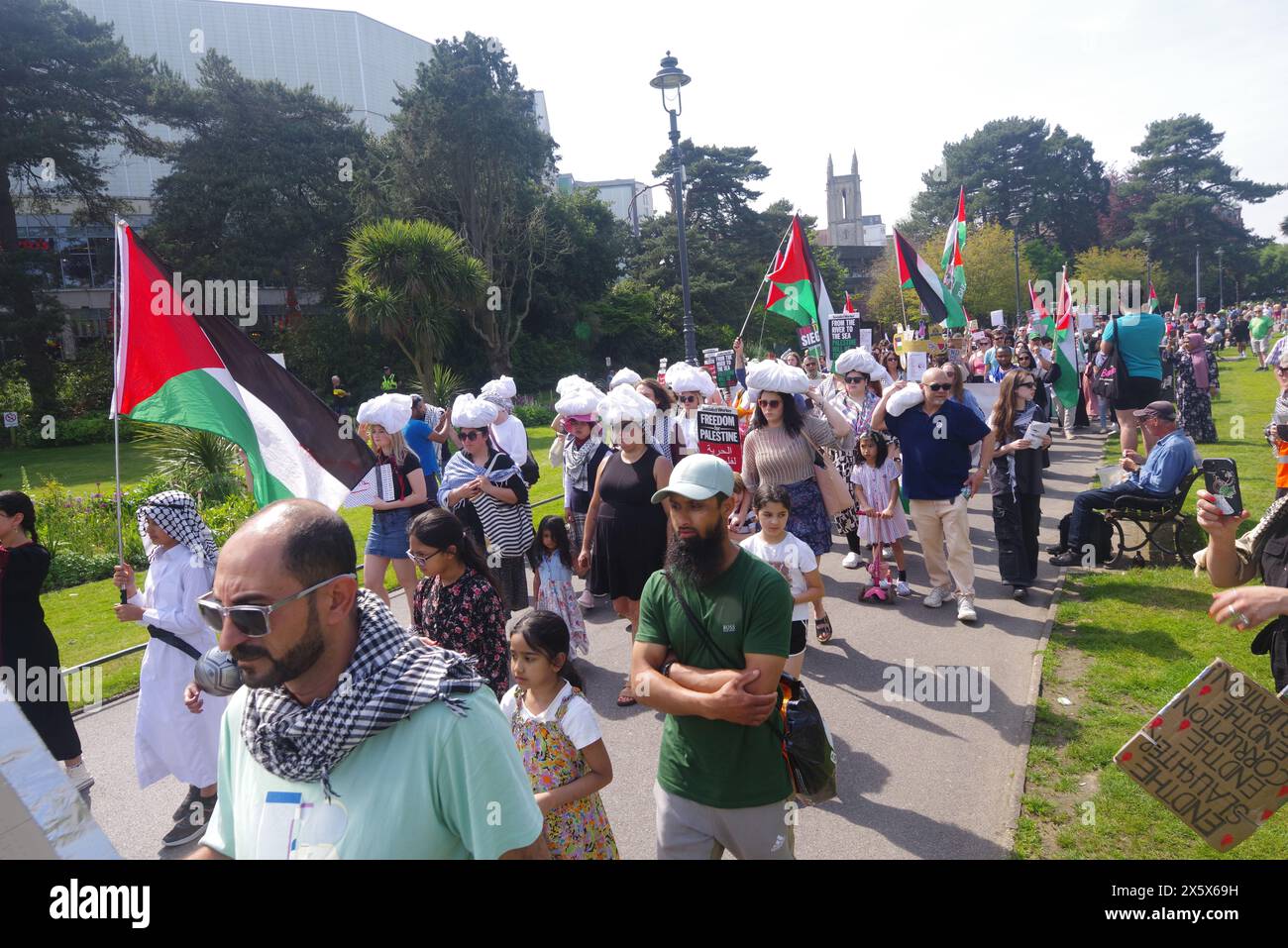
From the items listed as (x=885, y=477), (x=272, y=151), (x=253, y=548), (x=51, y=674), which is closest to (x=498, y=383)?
(x=885, y=477)

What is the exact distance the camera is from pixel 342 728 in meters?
1.70

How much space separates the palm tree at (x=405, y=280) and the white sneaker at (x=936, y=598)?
21500 millimetres

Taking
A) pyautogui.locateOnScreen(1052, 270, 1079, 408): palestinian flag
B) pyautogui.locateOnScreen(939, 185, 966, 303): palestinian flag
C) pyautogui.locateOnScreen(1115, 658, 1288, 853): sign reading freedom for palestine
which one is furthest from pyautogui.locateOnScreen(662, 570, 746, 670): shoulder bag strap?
pyautogui.locateOnScreen(1052, 270, 1079, 408): palestinian flag

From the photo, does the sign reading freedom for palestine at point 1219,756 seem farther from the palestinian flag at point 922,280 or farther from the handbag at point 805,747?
the palestinian flag at point 922,280

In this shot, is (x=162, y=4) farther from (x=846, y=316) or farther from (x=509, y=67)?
(x=846, y=316)

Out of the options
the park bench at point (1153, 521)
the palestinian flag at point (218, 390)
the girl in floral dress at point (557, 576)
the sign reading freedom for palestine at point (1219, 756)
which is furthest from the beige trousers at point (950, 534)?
the palestinian flag at point (218, 390)

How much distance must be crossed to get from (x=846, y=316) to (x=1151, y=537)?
4835 millimetres

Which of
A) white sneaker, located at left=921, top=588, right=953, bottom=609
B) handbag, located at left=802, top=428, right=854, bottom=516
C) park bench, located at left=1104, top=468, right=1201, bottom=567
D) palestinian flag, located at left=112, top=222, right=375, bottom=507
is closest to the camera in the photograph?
palestinian flag, located at left=112, top=222, right=375, bottom=507

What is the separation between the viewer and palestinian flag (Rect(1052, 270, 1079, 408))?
49.5 ft

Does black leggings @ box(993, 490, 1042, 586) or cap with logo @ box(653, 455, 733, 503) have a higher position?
cap with logo @ box(653, 455, 733, 503)

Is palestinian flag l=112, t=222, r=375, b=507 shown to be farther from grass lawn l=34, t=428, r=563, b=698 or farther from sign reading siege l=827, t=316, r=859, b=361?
sign reading siege l=827, t=316, r=859, b=361

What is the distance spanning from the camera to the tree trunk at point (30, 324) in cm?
2892

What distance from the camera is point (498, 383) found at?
898 cm

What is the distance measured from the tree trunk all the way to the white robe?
3065 centimetres
